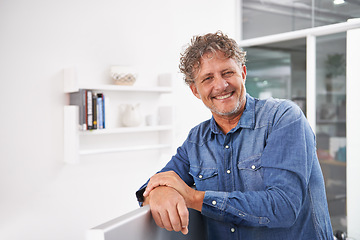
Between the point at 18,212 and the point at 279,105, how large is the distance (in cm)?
197

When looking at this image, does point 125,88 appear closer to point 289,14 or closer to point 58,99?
point 58,99

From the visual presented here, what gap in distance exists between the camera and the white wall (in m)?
2.27

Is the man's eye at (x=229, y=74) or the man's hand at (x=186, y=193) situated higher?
the man's eye at (x=229, y=74)

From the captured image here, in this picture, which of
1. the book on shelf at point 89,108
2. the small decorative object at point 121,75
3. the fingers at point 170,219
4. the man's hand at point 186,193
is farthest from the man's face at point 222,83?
the small decorative object at point 121,75

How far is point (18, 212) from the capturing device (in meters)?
2.31

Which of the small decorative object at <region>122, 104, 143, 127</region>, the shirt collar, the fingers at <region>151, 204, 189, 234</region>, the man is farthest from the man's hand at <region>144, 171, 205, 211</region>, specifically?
the small decorative object at <region>122, 104, 143, 127</region>

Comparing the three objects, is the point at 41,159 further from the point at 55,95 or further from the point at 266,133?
the point at 266,133

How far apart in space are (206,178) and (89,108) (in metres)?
1.41

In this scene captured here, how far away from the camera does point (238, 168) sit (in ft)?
3.86

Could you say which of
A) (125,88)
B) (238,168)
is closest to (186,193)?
(238,168)

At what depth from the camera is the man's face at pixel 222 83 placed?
1.27 metres

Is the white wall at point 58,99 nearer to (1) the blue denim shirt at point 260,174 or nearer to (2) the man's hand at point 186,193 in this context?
(1) the blue denim shirt at point 260,174

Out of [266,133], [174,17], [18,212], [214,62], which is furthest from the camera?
[174,17]

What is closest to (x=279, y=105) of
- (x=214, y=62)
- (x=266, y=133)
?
(x=266, y=133)
